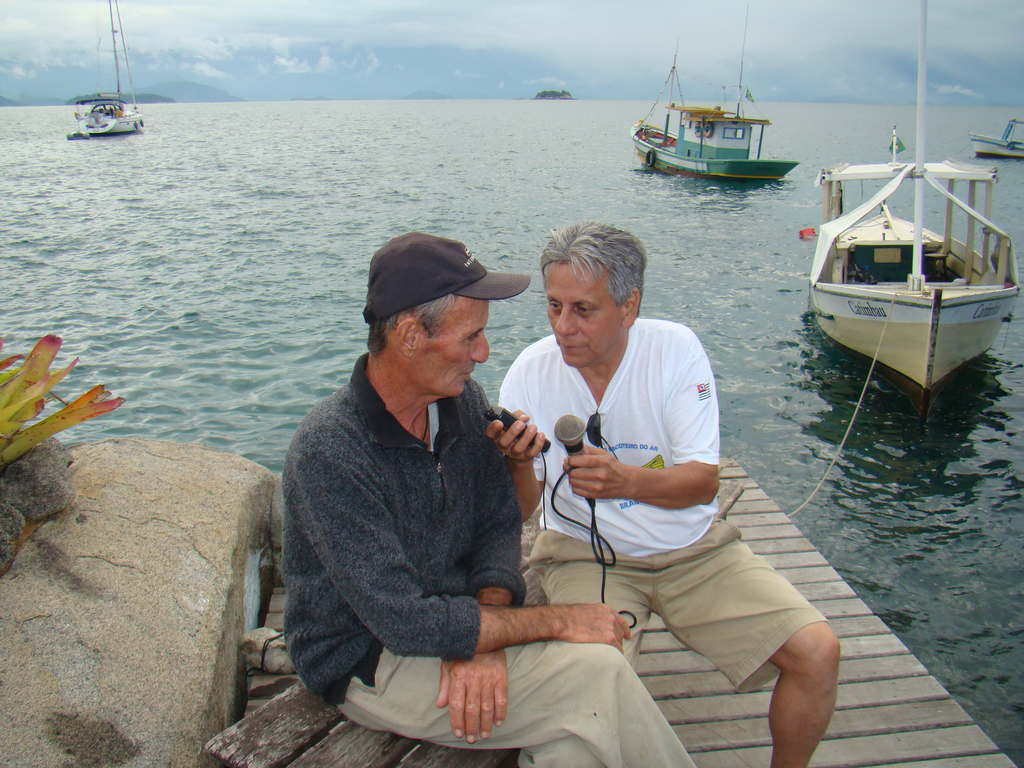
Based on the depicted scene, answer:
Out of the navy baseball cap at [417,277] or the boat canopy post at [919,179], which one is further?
the boat canopy post at [919,179]

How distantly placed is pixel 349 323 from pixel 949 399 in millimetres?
10613

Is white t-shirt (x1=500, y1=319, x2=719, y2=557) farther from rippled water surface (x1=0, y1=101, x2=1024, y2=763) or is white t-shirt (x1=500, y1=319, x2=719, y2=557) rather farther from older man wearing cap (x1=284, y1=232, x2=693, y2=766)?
rippled water surface (x1=0, y1=101, x2=1024, y2=763)

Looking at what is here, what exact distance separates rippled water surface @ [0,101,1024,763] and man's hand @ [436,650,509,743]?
4256 mm

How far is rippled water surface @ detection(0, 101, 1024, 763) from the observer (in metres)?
7.60

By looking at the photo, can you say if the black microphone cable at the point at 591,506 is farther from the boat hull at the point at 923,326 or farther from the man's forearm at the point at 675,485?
the boat hull at the point at 923,326

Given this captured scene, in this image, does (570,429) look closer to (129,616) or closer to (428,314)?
(428,314)

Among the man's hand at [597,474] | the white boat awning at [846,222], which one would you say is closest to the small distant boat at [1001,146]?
the white boat awning at [846,222]

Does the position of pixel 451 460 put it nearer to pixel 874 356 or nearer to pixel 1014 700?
pixel 1014 700

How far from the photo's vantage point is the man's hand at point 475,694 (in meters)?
2.25

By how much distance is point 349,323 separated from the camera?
14992 mm

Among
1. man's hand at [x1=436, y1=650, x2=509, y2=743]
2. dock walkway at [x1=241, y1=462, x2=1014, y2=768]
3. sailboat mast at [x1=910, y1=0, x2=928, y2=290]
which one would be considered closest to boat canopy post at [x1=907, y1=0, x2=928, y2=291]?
sailboat mast at [x1=910, y1=0, x2=928, y2=290]

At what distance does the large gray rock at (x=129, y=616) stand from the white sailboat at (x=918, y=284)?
10.5 m

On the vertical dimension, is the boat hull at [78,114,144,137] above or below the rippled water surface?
above

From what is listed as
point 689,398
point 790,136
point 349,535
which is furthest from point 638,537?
point 790,136
